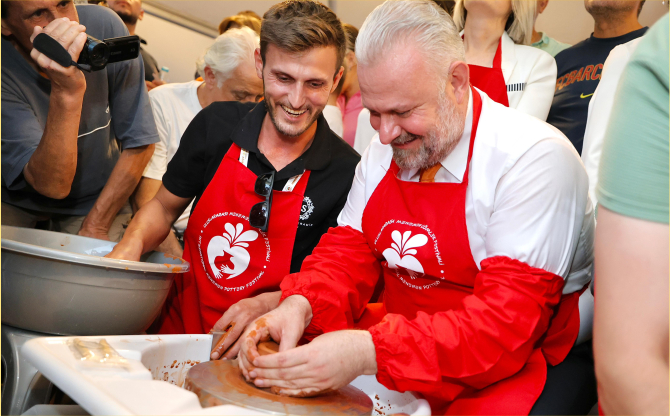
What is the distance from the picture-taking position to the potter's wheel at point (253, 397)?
0.95m

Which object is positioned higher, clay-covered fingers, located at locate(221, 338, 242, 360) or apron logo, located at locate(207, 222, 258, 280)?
apron logo, located at locate(207, 222, 258, 280)

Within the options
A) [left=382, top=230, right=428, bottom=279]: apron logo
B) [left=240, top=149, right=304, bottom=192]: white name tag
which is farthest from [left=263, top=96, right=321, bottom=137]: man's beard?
[left=382, top=230, right=428, bottom=279]: apron logo

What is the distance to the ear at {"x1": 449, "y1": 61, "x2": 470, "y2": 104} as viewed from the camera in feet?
4.14

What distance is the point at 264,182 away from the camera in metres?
1.60

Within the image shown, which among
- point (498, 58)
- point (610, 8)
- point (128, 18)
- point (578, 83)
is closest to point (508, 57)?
point (498, 58)

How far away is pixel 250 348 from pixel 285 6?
1054 millimetres

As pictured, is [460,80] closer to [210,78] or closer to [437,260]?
[437,260]

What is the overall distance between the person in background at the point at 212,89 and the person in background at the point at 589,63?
4.68 feet

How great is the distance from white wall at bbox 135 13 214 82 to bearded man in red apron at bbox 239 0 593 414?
3756 mm

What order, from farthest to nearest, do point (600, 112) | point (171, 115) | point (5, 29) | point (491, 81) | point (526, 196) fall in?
point (171, 115) < point (491, 81) < point (600, 112) < point (5, 29) < point (526, 196)

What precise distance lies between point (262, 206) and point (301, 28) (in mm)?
532

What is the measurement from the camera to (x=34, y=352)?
0.92 metres

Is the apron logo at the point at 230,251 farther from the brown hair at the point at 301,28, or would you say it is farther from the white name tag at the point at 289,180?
the brown hair at the point at 301,28

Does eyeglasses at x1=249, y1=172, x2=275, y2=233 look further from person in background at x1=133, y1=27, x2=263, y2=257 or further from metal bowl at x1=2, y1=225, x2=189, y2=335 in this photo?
person in background at x1=133, y1=27, x2=263, y2=257
